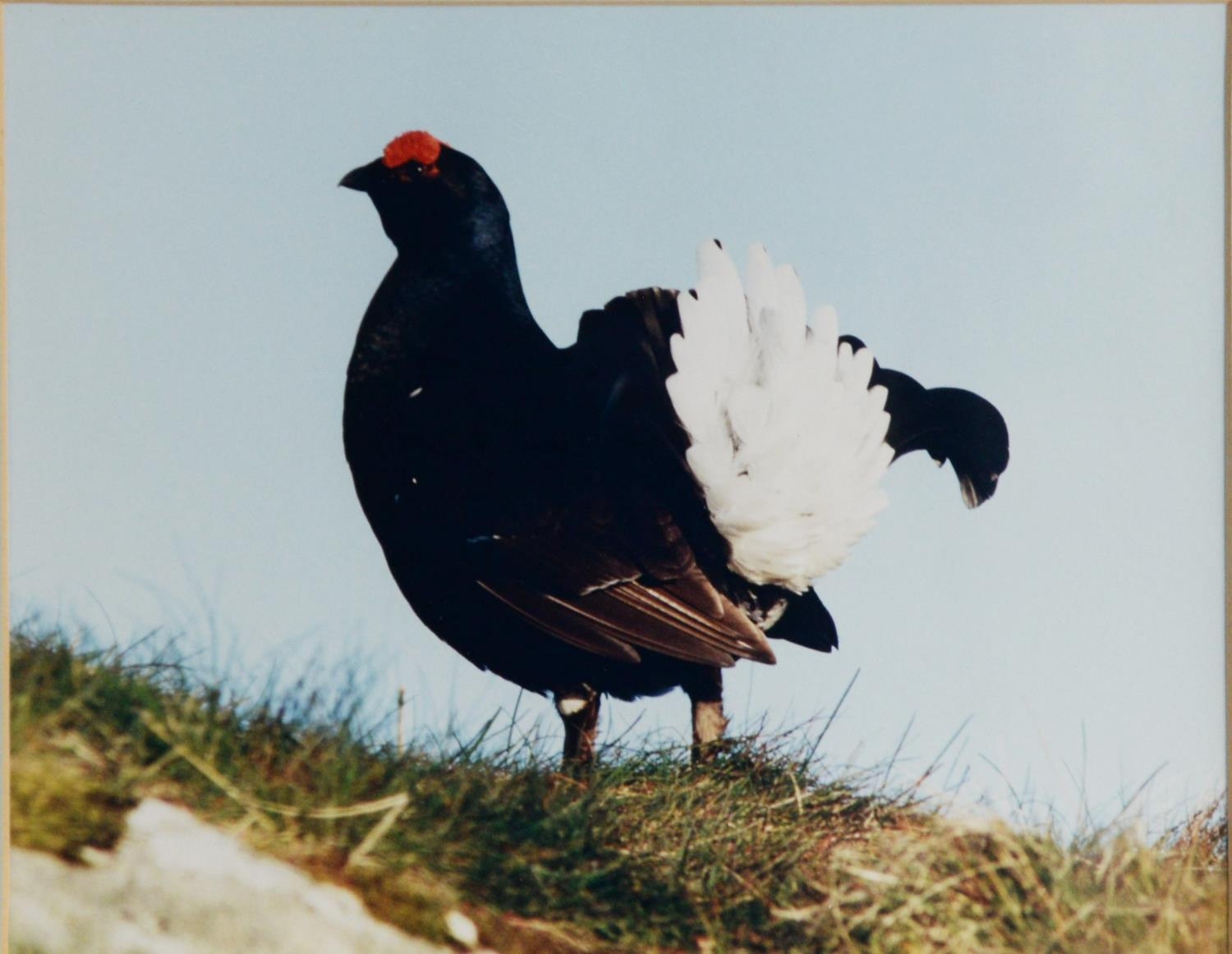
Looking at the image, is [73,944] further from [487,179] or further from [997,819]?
[487,179]

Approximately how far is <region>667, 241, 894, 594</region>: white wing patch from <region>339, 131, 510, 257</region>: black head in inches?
25.3

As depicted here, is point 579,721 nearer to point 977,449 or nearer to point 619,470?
point 619,470

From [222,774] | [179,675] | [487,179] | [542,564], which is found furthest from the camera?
[487,179]

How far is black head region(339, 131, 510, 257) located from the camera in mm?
3148

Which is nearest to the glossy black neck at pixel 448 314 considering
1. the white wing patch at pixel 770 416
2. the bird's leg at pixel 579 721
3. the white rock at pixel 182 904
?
the white wing patch at pixel 770 416

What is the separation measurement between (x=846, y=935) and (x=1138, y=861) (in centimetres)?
70

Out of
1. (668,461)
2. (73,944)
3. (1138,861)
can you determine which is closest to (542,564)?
(668,461)

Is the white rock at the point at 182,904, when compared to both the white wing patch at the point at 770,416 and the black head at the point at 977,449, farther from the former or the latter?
the black head at the point at 977,449

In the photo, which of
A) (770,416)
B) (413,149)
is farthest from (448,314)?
(770,416)

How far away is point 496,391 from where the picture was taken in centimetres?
296

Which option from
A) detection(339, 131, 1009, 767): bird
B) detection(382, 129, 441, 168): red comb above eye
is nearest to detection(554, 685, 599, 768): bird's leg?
detection(339, 131, 1009, 767): bird

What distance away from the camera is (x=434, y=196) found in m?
3.17

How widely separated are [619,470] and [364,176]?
42.3 inches

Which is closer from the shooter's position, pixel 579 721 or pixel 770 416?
pixel 770 416
